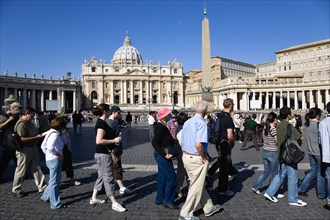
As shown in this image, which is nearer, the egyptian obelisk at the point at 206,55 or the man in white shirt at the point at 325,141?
the man in white shirt at the point at 325,141

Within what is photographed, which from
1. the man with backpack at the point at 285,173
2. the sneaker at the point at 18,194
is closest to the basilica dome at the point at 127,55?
the sneaker at the point at 18,194

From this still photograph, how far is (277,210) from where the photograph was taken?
175 inches

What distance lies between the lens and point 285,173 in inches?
189

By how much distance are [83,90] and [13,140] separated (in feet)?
272

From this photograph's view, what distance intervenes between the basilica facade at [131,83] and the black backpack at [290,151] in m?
76.7

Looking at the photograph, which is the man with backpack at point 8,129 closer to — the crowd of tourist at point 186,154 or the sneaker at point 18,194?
the crowd of tourist at point 186,154

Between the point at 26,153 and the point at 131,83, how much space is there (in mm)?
81869

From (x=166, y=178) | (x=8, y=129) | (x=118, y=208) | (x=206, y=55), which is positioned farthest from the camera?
(x=206, y=55)

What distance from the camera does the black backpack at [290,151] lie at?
175 inches

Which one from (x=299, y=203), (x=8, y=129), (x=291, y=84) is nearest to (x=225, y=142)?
(x=299, y=203)

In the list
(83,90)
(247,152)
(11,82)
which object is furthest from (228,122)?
(83,90)

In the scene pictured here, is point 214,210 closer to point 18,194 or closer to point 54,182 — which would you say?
point 54,182

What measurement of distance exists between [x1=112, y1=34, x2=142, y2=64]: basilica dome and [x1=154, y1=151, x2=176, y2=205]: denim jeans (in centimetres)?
10421

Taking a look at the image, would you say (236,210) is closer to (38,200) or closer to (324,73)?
(38,200)
